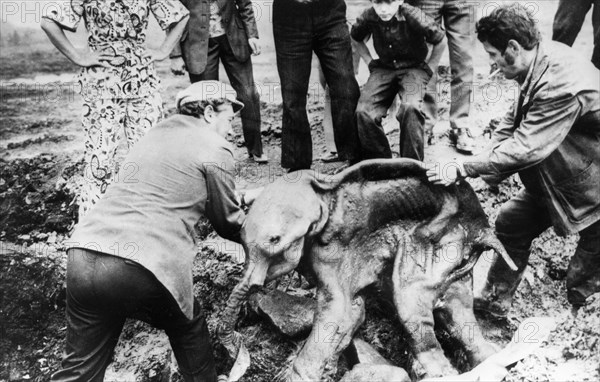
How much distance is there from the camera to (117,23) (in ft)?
17.6

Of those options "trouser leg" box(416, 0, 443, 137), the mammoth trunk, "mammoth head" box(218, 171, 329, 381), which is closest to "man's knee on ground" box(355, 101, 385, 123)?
"trouser leg" box(416, 0, 443, 137)

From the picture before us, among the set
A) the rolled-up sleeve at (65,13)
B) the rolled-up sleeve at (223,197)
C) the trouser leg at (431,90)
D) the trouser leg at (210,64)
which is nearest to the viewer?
the rolled-up sleeve at (223,197)

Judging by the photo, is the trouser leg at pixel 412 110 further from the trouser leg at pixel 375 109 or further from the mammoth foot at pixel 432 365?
the mammoth foot at pixel 432 365

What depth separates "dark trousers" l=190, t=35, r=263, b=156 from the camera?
6109mm

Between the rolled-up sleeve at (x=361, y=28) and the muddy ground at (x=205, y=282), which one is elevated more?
the rolled-up sleeve at (x=361, y=28)

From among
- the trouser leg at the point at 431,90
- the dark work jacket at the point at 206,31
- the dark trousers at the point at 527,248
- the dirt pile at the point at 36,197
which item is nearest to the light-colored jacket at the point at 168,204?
the dark work jacket at the point at 206,31

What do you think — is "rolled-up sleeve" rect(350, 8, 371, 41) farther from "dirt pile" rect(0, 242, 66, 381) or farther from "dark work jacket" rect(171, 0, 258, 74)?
"dirt pile" rect(0, 242, 66, 381)

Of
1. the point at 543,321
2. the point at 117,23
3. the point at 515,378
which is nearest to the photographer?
the point at 515,378

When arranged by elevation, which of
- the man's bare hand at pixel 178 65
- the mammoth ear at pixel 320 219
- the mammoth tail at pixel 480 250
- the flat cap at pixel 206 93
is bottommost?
the mammoth tail at pixel 480 250

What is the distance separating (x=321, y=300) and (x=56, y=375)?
1643mm

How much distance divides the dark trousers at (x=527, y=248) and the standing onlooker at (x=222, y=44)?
2627 millimetres

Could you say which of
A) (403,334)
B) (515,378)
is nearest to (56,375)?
(403,334)

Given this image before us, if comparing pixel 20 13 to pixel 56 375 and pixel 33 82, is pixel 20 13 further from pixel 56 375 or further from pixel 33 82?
pixel 56 375

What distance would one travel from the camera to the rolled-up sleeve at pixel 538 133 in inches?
166
